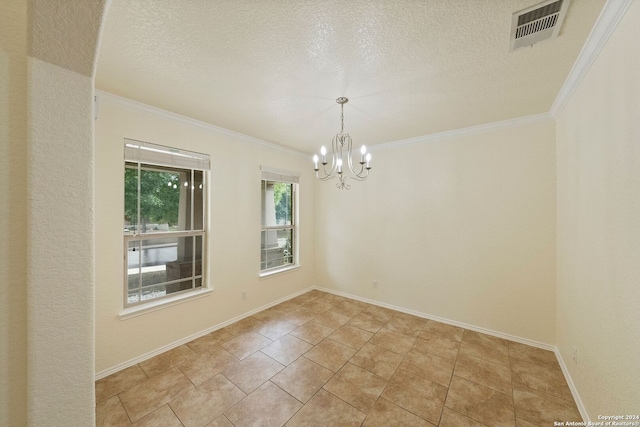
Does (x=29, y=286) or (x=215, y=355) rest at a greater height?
(x=29, y=286)

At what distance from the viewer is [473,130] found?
3.08 meters

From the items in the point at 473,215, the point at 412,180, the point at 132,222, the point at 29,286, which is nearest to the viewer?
the point at 29,286

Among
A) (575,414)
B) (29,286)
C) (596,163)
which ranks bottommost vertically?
(575,414)

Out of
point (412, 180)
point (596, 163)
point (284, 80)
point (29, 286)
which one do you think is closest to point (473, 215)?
point (412, 180)

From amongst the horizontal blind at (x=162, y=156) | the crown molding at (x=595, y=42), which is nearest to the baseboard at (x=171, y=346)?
the horizontal blind at (x=162, y=156)

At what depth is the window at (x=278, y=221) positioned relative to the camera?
3.91 meters

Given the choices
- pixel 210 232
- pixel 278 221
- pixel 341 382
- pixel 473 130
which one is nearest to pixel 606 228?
pixel 473 130

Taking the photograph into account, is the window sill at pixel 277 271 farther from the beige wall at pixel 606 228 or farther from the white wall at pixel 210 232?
the beige wall at pixel 606 228

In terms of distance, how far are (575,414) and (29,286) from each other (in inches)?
130

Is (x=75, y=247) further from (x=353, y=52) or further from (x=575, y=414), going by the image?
(x=575, y=414)

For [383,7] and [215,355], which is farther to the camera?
[215,355]

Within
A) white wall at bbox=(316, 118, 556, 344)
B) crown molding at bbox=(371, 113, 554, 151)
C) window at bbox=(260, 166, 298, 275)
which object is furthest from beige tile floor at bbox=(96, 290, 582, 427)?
crown molding at bbox=(371, 113, 554, 151)

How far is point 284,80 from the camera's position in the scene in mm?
2006

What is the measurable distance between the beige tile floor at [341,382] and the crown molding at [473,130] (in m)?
2.62
